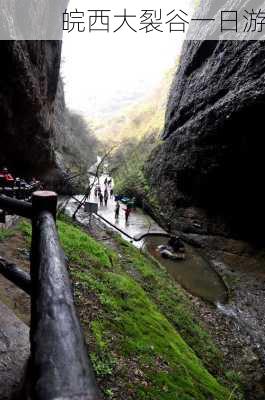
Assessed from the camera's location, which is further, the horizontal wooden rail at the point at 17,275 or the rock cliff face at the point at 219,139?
the rock cliff face at the point at 219,139

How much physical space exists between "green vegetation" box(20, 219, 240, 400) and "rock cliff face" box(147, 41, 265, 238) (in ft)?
46.9

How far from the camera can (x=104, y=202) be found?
34531 millimetres

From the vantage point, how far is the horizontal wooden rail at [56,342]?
945 mm

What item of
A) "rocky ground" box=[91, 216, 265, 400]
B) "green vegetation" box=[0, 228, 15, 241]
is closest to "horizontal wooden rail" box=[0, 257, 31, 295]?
"green vegetation" box=[0, 228, 15, 241]

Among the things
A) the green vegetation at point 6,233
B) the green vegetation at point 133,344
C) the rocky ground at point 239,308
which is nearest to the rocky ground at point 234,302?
the rocky ground at point 239,308

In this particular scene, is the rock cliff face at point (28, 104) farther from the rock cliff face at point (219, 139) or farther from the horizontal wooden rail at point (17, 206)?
the horizontal wooden rail at point (17, 206)

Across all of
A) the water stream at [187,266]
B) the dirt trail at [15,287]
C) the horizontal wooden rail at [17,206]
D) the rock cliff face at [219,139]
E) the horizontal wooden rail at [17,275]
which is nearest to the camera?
the horizontal wooden rail at [17,275]

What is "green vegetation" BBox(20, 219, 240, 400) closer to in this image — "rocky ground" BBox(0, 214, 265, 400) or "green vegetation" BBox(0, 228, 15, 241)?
"green vegetation" BBox(0, 228, 15, 241)

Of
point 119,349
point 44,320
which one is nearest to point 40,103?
point 119,349

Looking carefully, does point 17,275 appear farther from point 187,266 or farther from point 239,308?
point 187,266

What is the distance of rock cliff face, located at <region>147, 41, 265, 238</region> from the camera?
20188 mm

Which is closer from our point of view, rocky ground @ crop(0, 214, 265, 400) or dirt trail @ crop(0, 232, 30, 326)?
dirt trail @ crop(0, 232, 30, 326)

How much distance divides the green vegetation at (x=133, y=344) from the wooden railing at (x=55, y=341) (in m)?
3.33

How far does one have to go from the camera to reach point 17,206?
9.41 feet
